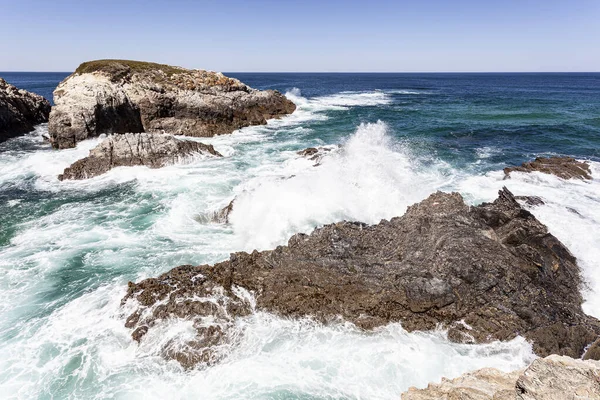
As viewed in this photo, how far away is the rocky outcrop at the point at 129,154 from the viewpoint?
24.4 m

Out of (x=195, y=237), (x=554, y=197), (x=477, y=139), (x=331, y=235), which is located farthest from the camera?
(x=477, y=139)

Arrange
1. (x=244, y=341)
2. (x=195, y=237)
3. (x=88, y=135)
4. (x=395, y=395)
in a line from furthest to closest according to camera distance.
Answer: (x=88, y=135) → (x=195, y=237) → (x=244, y=341) → (x=395, y=395)

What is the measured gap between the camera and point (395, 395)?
26.5 feet

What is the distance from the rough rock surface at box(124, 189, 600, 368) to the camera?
32.0 ft

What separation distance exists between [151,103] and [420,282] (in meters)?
38.2

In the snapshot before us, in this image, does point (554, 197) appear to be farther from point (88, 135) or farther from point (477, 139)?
point (88, 135)

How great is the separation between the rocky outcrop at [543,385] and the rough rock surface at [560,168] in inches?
826

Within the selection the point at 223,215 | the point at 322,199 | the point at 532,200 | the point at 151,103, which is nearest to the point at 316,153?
the point at 322,199

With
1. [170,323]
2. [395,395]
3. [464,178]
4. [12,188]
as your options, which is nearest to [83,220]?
[12,188]

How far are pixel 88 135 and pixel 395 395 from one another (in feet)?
112

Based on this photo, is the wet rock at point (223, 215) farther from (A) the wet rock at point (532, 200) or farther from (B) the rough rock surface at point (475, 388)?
(A) the wet rock at point (532, 200)

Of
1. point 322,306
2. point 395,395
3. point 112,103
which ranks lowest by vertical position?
point 395,395

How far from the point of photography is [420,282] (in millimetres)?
10258

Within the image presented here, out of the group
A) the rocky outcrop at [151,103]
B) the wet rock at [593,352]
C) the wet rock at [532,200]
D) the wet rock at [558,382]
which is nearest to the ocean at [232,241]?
the wet rock at [532,200]
